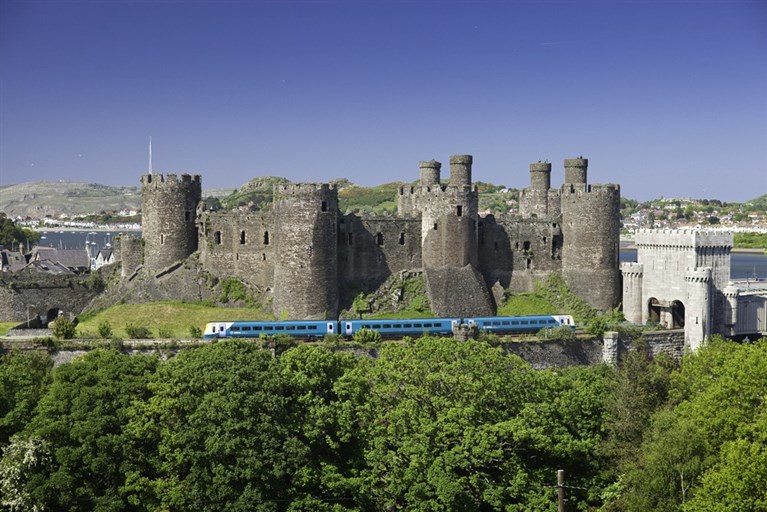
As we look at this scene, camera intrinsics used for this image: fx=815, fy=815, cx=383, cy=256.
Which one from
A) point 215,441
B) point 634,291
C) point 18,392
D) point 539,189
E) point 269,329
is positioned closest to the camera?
point 215,441

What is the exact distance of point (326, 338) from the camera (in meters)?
48.4

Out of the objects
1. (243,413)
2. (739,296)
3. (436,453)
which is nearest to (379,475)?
(436,453)

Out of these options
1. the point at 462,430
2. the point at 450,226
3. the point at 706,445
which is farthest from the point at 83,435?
the point at 450,226

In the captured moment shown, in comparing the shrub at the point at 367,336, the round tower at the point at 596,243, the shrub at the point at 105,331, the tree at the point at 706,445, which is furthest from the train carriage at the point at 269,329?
the tree at the point at 706,445

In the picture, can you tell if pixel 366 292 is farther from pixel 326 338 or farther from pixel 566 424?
pixel 566 424

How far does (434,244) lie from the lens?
5666cm

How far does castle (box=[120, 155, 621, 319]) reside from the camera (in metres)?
56.1

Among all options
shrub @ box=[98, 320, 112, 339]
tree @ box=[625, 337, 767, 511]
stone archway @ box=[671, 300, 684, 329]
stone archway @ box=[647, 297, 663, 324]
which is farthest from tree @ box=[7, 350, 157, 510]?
stone archway @ box=[671, 300, 684, 329]

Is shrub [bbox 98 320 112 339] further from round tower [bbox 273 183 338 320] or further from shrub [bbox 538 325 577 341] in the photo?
shrub [bbox 538 325 577 341]

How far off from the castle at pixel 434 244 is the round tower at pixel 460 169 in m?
0.11

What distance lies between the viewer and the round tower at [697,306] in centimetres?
5212

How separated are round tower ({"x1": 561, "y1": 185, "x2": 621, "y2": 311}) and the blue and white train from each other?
→ 5.38m

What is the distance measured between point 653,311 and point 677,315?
169 cm

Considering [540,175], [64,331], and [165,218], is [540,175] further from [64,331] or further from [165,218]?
[64,331]
